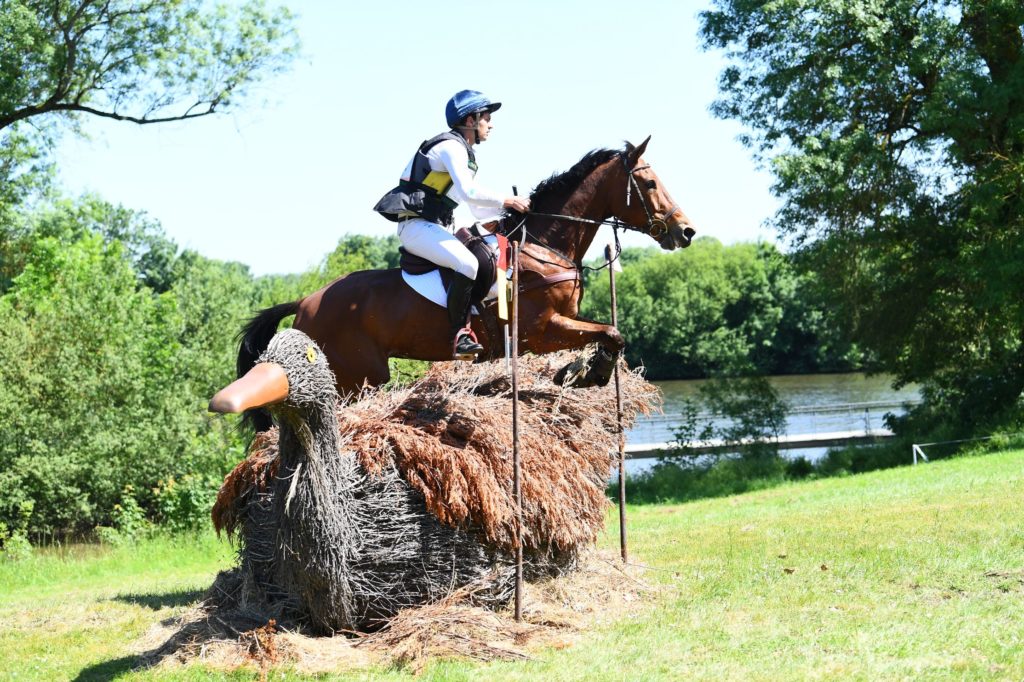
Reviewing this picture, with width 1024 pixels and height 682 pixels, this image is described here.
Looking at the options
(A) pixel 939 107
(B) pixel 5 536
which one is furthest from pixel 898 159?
(B) pixel 5 536

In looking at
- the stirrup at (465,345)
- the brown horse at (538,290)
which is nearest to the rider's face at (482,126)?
the brown horse at (538,290)

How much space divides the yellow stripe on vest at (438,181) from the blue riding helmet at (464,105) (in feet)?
1.36

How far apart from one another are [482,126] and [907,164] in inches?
657

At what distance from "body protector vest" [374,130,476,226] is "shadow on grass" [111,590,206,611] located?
393 centimetres

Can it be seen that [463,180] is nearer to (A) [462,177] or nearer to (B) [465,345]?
(A) [462,177]

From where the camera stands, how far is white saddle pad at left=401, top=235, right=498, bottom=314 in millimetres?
8594

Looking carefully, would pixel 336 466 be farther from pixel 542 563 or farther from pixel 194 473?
pixel 194 473

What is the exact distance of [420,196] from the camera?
332 inches

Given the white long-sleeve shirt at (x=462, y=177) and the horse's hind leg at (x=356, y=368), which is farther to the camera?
the horse's hind leg at (x=356, y=368)

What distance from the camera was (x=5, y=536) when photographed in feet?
57.6

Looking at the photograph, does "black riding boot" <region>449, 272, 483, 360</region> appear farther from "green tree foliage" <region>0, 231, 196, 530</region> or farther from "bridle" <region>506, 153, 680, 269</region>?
"green tree foliage" <region>0, 231, 196, 530</region>

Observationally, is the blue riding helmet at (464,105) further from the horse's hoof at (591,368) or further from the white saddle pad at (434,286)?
the horse's hoof at (591,368)

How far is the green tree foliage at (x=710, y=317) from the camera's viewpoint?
51.8 m

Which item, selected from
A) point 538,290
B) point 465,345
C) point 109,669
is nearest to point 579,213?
point 538,290
